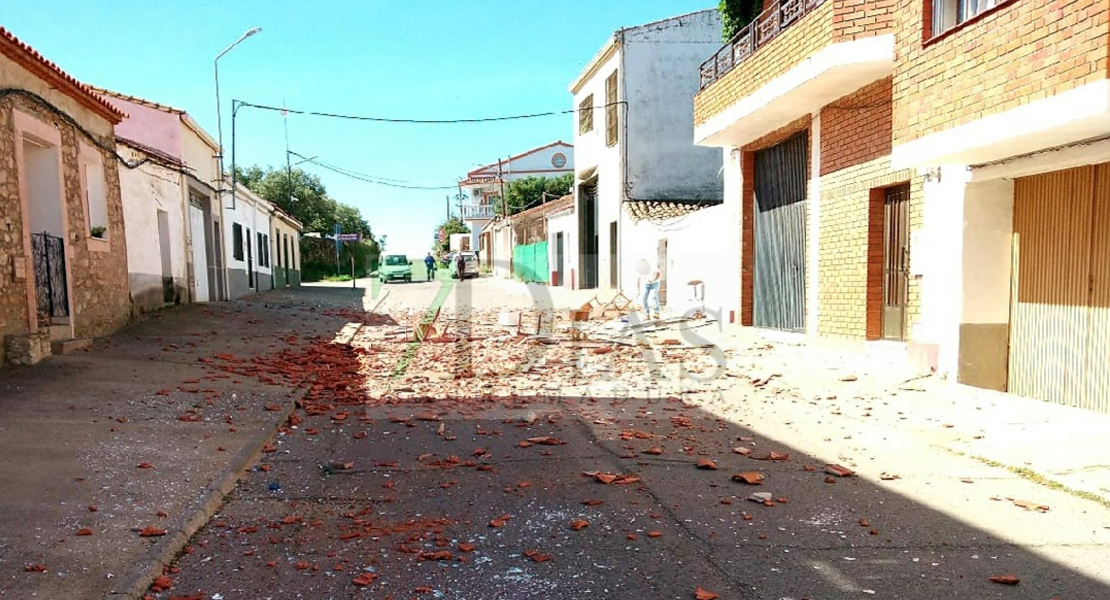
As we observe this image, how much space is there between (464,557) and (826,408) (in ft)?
16.5

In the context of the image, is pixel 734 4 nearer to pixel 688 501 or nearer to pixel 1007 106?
pixel 1007 106

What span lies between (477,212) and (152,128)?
55.0 meters

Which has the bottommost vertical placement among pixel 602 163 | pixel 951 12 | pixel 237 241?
pixel 237 241

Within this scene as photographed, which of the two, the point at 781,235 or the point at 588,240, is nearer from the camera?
the point at 781,235

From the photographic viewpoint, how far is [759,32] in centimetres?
1153

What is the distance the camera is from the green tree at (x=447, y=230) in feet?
239

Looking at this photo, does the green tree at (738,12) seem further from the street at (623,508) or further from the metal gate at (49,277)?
the metal gate at (49,277)

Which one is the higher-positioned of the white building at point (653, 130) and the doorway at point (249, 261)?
the white building at point (653, 130)

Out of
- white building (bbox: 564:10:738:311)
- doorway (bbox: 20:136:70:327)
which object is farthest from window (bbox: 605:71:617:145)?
doorway (bbox: 20:136:70:327)

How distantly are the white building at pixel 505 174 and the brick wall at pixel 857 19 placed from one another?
147 feet

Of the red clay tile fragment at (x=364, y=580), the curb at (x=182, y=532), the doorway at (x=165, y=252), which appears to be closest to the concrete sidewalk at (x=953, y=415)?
the red clay tile fragment at (x=364, y=580)

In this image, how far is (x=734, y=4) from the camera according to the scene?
507 inches

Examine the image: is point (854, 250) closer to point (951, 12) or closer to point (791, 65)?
point (791, 65)

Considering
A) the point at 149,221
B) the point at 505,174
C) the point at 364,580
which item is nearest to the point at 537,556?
the point at 364,580
